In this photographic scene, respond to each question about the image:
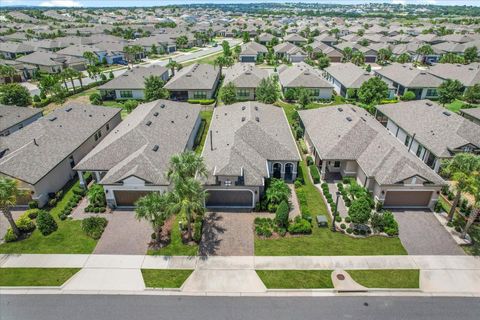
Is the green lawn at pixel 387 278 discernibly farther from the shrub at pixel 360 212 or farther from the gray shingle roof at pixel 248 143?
the gray shingle roof at pixel 248 143

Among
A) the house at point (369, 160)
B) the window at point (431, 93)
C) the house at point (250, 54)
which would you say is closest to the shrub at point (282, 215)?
the house at point (369, 160)

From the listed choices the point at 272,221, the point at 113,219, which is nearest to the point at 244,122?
the point at 272,221

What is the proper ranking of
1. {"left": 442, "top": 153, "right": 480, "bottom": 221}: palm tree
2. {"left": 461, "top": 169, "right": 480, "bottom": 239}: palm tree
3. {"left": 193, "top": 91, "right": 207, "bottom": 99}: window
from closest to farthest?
{"left": 461, "top": 169, "right": 480, "bottom": 239}: palm tree
{"left": 442, "top": 153, "right": 480, "bottom": 221}: palm tree
{"left": 193, "top": 91, "right": 207, "bottom": 99}: window

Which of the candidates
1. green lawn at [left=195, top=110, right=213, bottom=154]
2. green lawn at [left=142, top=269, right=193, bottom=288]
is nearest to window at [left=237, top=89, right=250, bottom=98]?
green lawn at [left=195, top=110, right=213, bottom=154]

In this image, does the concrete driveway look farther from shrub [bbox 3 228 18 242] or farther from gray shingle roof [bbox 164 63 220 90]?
gray shingle roof [bbox 164 63 220 90]

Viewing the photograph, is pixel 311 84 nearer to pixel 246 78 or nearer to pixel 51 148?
pixel 246 78

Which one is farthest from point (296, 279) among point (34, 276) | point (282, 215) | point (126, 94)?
point (126, 94)
